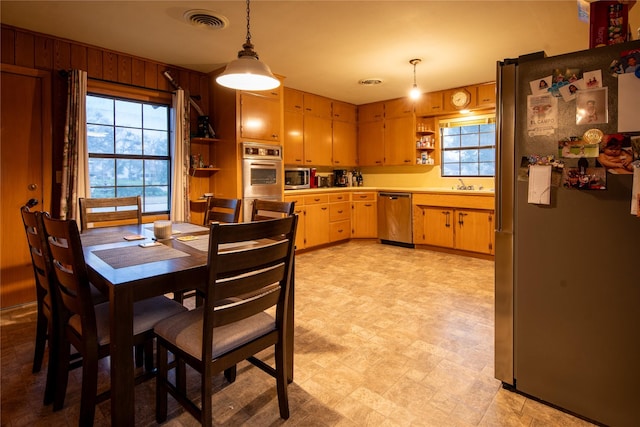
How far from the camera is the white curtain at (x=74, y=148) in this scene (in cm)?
324

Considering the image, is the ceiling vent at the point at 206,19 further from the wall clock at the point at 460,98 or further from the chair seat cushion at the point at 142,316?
the wall clock at the point at 460,98

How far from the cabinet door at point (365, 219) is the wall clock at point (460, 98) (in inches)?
76.4

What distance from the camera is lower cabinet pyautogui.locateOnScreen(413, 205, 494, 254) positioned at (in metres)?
4.73

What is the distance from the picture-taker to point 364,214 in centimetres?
593

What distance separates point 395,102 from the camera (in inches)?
229

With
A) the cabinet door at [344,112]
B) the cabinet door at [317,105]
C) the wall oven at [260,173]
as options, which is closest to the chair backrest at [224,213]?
the wall oven at [260,173]

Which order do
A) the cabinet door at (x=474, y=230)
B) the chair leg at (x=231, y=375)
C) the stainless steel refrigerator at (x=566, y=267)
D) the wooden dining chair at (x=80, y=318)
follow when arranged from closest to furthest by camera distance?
the wooden dining chair at (x=80, y=318) < the stainless steel refrigerator at (x=566, y=267) < the chair leg at (x=231, y=375) < the cabinet door at (x=474, y=230)

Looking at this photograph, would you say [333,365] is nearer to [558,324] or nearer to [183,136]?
[558,324]

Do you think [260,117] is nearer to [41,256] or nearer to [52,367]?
[41,256]

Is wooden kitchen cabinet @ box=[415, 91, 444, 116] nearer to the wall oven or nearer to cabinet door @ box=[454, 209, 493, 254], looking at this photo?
cabinet door @ box=[454, 209, 493, 254]

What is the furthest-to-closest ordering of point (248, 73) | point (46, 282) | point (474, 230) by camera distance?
point (474, 230)
point (248, 73)
point (46, 282)

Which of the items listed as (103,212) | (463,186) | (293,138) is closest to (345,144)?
(293,138)

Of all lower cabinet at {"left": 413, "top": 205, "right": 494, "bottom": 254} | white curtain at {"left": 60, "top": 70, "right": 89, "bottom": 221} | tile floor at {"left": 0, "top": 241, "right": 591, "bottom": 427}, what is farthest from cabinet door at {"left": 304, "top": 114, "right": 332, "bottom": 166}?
white curtain at {"left": 60, "top": 70, "right": 89, "bottom": 221}

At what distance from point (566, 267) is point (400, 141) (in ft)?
14.5
